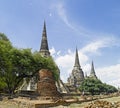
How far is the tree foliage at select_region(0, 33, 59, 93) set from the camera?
37.6 meters

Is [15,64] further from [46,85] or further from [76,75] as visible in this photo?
[76,75]

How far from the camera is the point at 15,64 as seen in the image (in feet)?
133

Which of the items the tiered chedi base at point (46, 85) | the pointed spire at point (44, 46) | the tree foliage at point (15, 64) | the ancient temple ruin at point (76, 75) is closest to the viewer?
the tiered chedi base at point (46, 85)

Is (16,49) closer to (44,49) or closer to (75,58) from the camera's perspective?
(44,49)

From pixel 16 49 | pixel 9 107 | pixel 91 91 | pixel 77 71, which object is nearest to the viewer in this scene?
pixel 9 107

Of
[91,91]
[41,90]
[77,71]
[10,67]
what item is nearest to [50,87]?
[41,90]

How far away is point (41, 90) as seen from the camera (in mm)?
35375

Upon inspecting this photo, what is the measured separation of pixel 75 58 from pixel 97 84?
2787 centimetres

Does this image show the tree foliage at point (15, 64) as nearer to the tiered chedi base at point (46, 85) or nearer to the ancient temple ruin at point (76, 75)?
the tiered chedi base at point (46, 85)

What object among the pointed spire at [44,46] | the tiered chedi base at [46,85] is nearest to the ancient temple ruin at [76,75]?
the pointed spire at [44,46]

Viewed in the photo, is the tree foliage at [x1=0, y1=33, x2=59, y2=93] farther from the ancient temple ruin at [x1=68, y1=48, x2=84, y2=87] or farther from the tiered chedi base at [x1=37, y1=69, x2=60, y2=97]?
the ancient temple ruin at [x1=68, y1=48, x2=84, y2=87]

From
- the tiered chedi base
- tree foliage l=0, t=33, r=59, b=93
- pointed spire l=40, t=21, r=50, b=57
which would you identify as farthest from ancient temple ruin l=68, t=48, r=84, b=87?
the tiered chedi base

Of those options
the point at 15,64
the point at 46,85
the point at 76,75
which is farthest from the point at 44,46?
the point at 46,85

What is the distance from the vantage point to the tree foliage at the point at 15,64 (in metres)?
37.6
